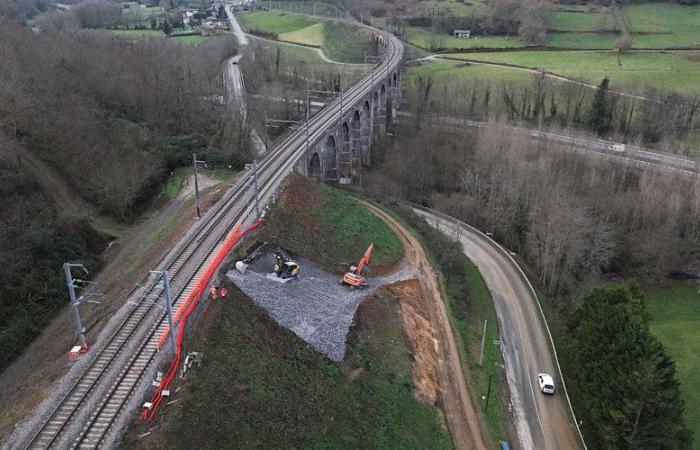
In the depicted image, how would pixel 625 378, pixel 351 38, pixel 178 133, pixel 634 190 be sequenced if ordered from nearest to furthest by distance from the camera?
1. pixel 625 378
2. pixel 634 190
3. pixel 178 133
4. pixel 351 38

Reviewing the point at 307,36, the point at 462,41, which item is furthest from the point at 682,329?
the point at 307,36

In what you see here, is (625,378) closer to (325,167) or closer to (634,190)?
(634,190)

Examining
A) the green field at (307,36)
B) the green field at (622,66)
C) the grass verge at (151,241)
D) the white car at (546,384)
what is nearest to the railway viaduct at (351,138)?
the grass verge at (151,241)

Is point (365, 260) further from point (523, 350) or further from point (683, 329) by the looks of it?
point (683, 329)

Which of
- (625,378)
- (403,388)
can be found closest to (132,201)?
(403,388)

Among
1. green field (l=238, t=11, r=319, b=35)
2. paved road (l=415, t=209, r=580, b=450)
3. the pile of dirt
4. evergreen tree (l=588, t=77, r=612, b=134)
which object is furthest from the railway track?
green field (l=238, t=11, r=319, b=35)

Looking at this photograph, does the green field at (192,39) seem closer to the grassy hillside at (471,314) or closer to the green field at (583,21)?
the green field at (583,21)
